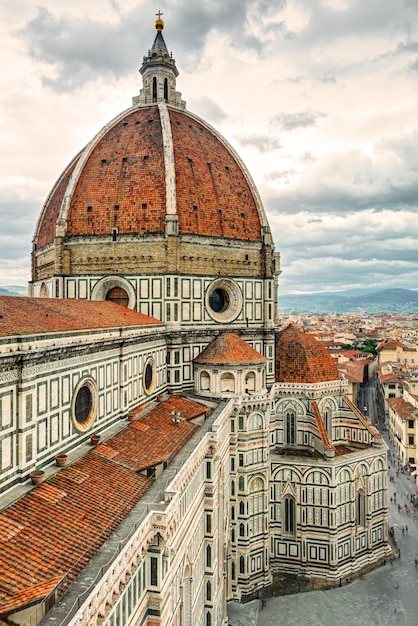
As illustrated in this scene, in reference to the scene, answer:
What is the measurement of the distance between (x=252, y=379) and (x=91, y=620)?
1689cm

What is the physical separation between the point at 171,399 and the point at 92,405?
22.2 feet

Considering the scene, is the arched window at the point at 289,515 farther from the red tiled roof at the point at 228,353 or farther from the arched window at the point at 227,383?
the red tiled roof at the point at 228,353

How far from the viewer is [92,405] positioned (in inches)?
651

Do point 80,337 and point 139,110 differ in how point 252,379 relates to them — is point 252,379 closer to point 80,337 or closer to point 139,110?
point 80,337

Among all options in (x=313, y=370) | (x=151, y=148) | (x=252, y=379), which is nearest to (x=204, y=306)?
(x=252, y=379)

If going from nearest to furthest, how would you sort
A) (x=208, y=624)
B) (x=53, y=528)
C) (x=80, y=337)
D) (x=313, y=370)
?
(x=53, y=528) < (x=80, y=337) < (x=208, y=624) < (x=313, y=370)

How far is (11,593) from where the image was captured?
814 cm

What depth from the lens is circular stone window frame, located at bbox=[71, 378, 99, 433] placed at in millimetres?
15223

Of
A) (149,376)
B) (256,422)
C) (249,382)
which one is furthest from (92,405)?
(256,422)

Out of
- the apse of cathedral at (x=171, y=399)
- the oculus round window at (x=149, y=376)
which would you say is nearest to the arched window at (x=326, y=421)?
the apse of cathedral at (x=171, y=399)

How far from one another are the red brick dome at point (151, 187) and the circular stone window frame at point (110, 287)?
7.98 feet

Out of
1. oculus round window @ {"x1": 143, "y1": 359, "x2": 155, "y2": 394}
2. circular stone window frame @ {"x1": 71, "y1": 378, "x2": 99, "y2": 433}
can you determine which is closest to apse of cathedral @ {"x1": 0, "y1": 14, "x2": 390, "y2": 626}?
circular stone window frame @ {"x1": 71, "y1": 378, "x2": 99, "y2": 433}

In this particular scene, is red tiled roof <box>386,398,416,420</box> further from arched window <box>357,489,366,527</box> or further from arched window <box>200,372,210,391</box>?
arched window <box>200,372,210,391</box>

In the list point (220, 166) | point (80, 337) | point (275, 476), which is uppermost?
point (220, 166)
